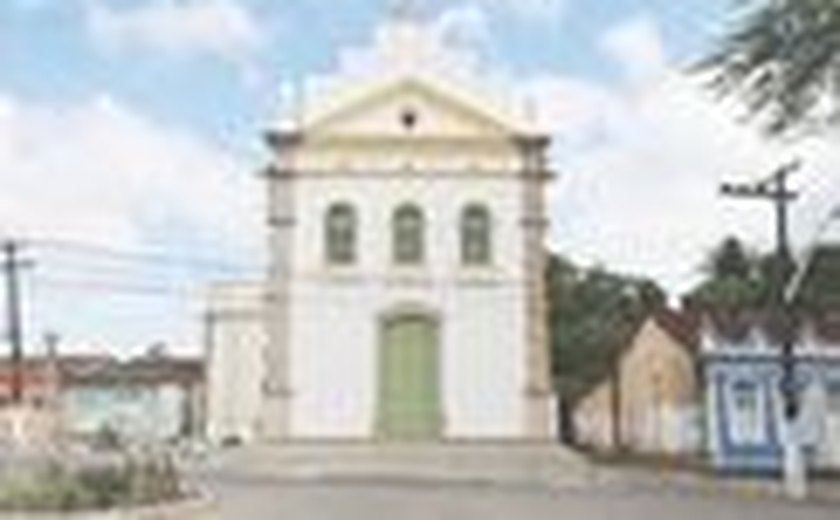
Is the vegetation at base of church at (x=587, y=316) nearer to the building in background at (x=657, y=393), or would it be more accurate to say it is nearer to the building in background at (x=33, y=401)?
the building in background at (x=657, y=393)

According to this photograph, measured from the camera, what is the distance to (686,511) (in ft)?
98.1

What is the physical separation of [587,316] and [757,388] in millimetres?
30747

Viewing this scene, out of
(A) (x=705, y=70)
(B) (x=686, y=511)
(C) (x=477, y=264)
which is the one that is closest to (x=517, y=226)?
(C) (x=477, y=264)

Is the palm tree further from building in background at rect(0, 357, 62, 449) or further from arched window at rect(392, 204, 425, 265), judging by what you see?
building in background at rect(0, 357, 62, 449)

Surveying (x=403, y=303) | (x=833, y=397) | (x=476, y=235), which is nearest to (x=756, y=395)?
(x=833, y=397)

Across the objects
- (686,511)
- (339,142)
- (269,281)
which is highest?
(339,142)

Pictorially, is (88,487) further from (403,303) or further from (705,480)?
(403,303)

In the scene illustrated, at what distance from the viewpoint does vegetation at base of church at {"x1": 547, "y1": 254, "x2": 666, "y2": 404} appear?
75.4 metres

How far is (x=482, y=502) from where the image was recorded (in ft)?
104

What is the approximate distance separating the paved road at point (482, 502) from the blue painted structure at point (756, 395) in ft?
36.4

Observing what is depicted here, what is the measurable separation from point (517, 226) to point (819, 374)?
813 centimetres

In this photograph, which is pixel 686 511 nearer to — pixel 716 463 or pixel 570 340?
pixel 716 463

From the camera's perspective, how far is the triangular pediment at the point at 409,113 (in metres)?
54.7

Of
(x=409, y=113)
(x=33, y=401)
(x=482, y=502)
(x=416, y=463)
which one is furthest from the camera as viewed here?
(x=33, y=401)
